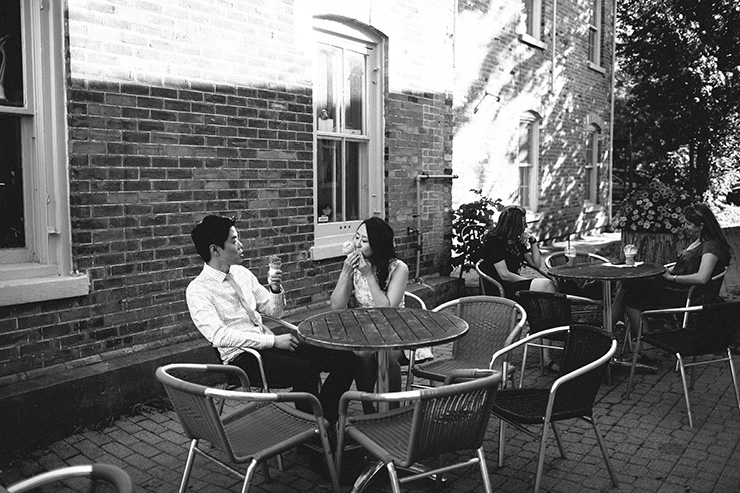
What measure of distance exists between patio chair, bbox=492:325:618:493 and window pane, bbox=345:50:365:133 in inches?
158

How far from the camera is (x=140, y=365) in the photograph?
486 centimetres

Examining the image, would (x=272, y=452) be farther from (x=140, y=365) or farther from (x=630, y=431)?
(x=630, y=431)

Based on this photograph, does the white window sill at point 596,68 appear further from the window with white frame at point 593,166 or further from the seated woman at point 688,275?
the seated woman at point 688,275

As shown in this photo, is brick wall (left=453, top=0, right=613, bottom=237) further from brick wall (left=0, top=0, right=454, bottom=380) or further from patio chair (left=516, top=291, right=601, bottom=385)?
patio chair (left=516, top=291, right=601, bottom=385)

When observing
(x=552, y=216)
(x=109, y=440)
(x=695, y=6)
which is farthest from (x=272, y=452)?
(x=695, y=6)

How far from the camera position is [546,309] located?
16.9ft

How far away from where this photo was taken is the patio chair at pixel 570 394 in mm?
3445

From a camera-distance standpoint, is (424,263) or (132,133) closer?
(132,133)

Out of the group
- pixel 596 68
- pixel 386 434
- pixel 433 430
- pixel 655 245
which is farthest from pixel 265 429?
pixel 596 68

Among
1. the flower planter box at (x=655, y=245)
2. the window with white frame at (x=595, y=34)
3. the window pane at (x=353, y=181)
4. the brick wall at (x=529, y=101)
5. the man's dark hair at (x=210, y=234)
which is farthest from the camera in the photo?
the window with white frame at (x=595, y=34)

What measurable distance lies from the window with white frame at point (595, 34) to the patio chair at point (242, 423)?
14.3 metres

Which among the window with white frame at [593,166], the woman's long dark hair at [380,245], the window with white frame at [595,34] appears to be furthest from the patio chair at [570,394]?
the window with white frame at [595,34]

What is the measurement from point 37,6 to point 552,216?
11191mm

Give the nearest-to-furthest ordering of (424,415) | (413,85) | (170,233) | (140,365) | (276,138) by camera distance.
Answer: (424,415)
(140,365)
(170,233)
(276,138)
(413,85)
